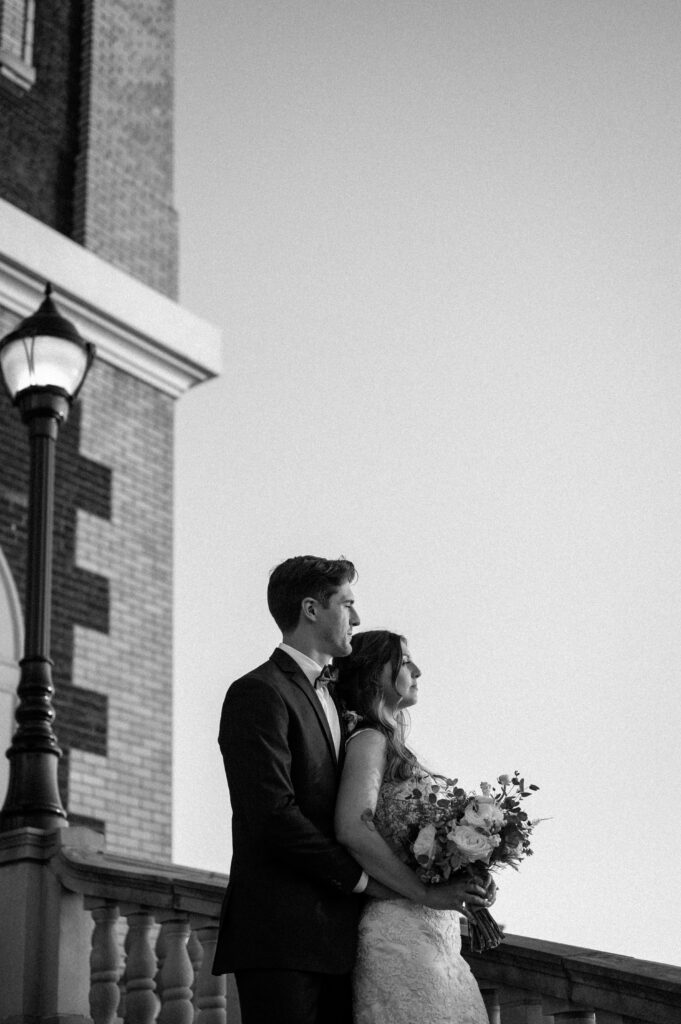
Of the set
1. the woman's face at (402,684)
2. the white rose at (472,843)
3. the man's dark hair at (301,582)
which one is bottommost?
the white rose at (472,843)

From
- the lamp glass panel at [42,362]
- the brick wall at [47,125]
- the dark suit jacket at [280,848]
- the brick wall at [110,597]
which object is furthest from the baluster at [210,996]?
the brick wall at [47,125]

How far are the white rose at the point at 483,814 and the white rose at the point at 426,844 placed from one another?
106 millimetres

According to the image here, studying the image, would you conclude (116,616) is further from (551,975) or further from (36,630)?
(551,975)

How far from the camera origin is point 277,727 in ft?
14.3

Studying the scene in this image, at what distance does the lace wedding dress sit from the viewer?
4207mm

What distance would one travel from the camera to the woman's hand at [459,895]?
4.17 metres

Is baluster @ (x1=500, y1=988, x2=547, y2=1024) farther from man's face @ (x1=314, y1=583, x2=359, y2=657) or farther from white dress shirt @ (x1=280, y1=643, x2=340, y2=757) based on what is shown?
man's face @ (x1=314, y1=583, x2=359, y2=657)

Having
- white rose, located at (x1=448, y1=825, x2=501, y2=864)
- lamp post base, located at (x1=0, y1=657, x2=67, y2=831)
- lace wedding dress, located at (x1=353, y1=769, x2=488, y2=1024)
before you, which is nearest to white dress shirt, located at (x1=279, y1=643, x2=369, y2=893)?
lace wedding dress, located at (x1=353, y1=769, x2=488, y2=1024)

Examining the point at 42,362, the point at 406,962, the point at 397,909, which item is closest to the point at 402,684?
the point at 397,909

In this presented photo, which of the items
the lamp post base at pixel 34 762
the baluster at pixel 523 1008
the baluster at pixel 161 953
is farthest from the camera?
the lamp post base at pixel 34 762

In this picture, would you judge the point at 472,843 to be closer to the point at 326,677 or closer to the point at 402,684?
the point at 402,684

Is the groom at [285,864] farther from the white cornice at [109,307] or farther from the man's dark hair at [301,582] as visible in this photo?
the white cornice at [109,307]

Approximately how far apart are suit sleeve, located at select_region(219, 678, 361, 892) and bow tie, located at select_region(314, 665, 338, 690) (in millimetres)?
200

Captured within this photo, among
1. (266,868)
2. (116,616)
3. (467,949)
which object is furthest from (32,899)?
(116,616)
